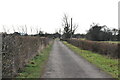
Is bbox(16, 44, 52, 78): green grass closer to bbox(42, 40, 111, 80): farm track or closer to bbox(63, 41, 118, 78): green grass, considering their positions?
bbox(42, 40, 111, 80): farm track

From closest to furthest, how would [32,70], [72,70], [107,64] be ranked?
[32,70]
[72,70]
[107,64]

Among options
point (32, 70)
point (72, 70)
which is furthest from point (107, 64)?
point (32, 70)

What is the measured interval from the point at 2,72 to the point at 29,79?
164cm

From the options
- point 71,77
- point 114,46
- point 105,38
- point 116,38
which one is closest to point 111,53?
point 114,46

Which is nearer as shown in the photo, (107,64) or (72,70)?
(72,70)

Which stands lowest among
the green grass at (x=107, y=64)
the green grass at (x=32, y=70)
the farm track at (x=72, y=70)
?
the green grass at (x=107, y=64)

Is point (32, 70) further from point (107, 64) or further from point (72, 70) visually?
point (107, 64)

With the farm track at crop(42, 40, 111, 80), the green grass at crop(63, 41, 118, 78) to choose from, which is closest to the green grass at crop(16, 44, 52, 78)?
the farm track at crop(42, 40, 111, 80)

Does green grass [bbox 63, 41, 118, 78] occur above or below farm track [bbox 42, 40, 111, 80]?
below

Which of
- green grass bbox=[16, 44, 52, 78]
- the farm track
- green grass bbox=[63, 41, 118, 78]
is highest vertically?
green grass bbox=[16, 44, 52, 78]

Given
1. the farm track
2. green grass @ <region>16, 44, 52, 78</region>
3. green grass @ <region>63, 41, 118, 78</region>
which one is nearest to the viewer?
green grass @ <region>16, 44, 52, 78</region>

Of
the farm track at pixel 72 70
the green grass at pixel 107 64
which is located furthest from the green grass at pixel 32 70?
the green grass at pixel 107 64

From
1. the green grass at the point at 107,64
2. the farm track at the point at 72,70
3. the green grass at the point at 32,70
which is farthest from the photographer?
the green grass at the point at 107,64

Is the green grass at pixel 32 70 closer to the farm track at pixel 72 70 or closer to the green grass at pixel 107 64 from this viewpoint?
the farm track at pixel 72 70
